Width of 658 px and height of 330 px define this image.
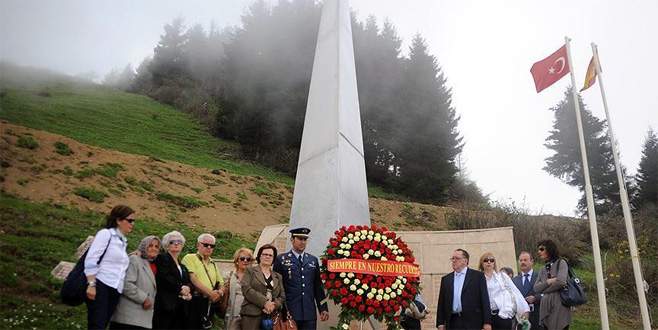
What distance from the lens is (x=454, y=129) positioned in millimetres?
28703

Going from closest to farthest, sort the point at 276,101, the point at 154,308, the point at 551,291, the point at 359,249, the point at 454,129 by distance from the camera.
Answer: the point at 154,308 → the point at 359,249 → the point at 551,291 → the point at 276,101 → the point at 454,129

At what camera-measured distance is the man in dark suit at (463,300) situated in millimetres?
4625

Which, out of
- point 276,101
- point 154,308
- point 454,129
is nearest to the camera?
point 154,308

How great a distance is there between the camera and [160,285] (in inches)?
165

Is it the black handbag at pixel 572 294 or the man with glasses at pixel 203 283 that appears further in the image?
the black handbag at pixel 572 294

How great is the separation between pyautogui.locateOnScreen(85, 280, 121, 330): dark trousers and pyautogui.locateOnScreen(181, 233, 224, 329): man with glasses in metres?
0.95

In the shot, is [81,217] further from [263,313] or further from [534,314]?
[534,314]

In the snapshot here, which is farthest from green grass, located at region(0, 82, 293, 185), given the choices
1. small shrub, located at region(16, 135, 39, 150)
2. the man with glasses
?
the man with glasses

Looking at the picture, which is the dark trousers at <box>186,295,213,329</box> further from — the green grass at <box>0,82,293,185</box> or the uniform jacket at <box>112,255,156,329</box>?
the green grass at <box>0,82,293,185</box>

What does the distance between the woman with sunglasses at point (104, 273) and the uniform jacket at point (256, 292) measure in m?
1.12

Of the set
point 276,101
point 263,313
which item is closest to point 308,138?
point 263,313

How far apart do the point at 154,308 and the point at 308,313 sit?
146cm

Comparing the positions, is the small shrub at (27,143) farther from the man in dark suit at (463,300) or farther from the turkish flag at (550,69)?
the man in dark suit at (463,300)

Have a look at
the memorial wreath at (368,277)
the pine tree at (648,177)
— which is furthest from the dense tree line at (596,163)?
the memorial wreath at (368,277)
